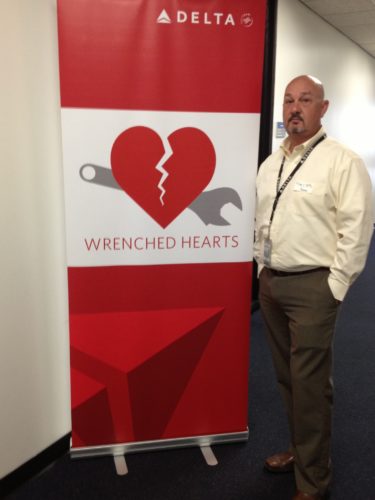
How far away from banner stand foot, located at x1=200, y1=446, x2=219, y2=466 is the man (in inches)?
17.2

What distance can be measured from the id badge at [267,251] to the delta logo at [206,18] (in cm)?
92

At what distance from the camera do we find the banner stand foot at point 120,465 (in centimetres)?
223

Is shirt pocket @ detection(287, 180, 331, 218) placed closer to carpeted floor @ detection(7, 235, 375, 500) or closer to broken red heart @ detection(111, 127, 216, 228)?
broken red heart @ detection(111, 127, 216, 228)

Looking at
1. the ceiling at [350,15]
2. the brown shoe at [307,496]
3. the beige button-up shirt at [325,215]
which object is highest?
the ceiling at [350,15]

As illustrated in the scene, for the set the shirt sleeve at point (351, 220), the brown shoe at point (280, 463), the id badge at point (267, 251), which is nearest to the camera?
the shirt sleeve at point (351, 220)

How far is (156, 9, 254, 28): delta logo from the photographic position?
196 cm

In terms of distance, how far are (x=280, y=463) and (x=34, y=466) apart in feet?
3.75

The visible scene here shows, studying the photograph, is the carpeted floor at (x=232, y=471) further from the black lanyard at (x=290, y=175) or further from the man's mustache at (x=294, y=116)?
the man's mustache at (x=294, y=116)

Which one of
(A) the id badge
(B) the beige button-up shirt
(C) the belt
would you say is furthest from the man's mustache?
(C) the belt

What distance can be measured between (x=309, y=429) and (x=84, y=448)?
106cm

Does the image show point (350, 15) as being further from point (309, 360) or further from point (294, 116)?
point (309, 360)

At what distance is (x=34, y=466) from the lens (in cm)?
223

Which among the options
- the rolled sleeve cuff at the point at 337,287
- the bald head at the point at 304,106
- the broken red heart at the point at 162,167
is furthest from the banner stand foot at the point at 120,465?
the bald head at the point at 304,106

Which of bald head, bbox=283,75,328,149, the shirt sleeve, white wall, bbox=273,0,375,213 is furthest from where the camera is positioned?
white wall, bbox=273,0,375,213
